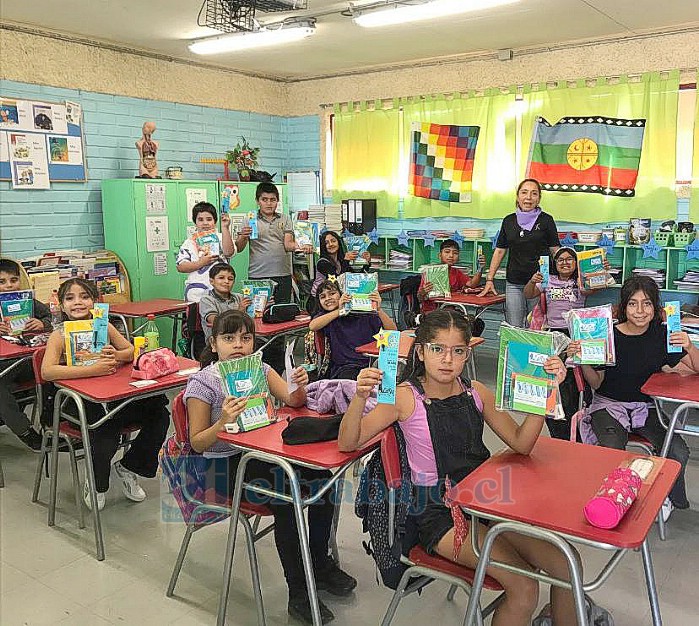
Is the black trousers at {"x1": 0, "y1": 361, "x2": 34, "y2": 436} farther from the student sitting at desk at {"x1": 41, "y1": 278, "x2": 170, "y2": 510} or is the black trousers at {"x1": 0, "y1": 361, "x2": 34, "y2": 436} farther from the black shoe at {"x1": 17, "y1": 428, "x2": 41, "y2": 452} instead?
the student sitting at desk at {"x1": 41, "y1": 278, "x2": 170, "y2": 510}

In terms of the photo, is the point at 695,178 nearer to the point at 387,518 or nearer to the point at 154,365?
the point at 154,365

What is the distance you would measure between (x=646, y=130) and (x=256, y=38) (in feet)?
11.7

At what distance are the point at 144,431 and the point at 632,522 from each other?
8.26 feet

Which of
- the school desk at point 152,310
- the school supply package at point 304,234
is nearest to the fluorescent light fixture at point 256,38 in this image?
the school supply package at point 304,234

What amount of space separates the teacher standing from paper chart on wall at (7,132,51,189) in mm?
→ 4133

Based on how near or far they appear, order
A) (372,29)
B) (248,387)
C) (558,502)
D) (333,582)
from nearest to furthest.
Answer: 1. (558,502)
2. (248,387)
3. (333,582)
4. (372,29)

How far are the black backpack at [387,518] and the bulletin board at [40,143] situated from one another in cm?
503

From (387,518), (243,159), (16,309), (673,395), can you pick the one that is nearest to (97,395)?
(387,518)

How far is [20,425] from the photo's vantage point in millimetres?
3924

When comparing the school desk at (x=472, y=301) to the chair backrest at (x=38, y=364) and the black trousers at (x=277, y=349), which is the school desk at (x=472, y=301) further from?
the chair backrest at (x=38, y=364)

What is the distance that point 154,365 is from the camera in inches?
132

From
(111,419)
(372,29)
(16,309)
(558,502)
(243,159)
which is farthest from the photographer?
(243,159)

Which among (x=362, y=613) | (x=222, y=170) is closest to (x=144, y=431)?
(x=362, y=613)

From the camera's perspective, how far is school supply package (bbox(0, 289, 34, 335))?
4.27 m
